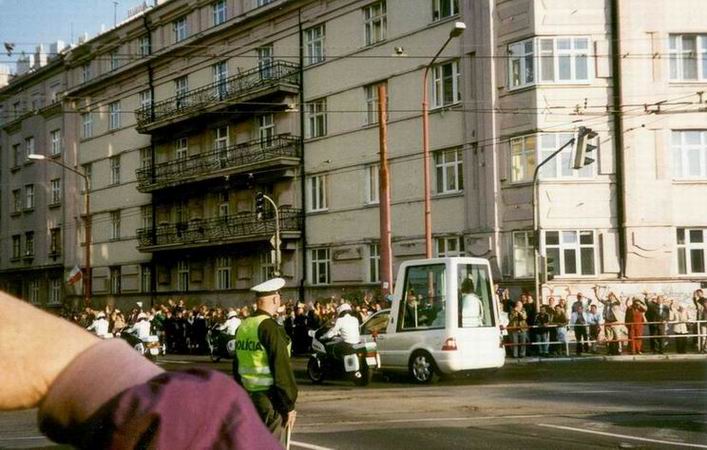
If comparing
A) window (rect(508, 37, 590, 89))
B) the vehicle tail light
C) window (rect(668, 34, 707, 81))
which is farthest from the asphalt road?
window (rect(668, 34, 707, 81))

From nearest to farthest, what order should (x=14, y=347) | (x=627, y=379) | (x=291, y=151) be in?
(x=14, y=347)
(x=627, y=379)
(x=291, y=151)

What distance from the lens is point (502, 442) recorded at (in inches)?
388

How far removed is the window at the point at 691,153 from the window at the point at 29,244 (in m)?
38.4

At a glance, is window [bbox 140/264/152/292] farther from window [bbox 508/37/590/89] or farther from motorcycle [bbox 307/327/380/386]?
motorcycle [bbox 307/327/380/386]

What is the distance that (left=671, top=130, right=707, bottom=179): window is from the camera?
30500 millimetres

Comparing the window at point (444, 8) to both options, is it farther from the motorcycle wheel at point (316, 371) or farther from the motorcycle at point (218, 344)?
the motorcycle wheel at point (316, 371)

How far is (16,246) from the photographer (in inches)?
2251

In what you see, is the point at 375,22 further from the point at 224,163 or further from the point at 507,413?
the point at 507,413

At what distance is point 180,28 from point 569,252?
2452 cm

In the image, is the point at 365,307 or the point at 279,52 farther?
the point at 279,52

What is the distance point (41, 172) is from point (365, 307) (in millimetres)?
33965

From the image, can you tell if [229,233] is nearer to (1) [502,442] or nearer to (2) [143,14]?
(2) [143,14]

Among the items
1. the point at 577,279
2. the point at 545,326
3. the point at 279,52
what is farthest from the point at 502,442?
the point at 279,52

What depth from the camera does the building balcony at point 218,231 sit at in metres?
38.3
